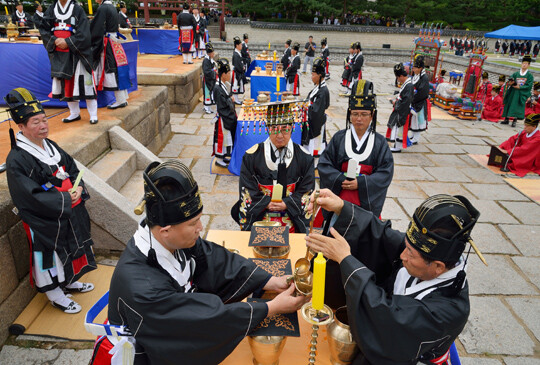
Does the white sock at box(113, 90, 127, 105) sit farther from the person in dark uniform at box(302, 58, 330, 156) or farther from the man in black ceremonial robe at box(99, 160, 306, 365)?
the man in black ceremonial robe at box(99, 160, 306, 365)

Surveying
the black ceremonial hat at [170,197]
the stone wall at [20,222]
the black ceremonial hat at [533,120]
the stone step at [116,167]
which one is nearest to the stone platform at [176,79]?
the stone wall at [20,222]

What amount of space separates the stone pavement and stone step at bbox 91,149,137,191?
137 centimetres

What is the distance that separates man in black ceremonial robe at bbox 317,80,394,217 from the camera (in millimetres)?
4086

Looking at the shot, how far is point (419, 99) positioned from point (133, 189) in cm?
739

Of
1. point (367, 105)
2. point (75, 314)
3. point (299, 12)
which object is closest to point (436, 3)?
point (299, 12)

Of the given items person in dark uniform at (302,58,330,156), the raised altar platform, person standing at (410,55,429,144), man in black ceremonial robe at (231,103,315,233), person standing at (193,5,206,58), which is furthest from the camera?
person standing at (193,5,206,58)

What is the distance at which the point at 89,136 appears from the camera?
5586 mm

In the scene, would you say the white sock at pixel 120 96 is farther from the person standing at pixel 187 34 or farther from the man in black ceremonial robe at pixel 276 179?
the person standing at pixel 187 34

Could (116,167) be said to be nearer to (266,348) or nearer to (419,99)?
(266,348)

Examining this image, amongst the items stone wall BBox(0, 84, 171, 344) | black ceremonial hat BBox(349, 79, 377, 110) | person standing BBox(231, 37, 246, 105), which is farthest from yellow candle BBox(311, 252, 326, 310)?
person standing BBox(231, 37, 246, 105)

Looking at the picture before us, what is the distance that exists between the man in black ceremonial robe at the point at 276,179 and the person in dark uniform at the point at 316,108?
140 inches

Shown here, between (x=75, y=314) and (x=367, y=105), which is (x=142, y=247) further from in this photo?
(x=367, y=105)

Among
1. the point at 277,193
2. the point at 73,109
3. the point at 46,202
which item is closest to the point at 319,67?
the point at 277,193

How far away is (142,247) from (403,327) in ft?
4.65
